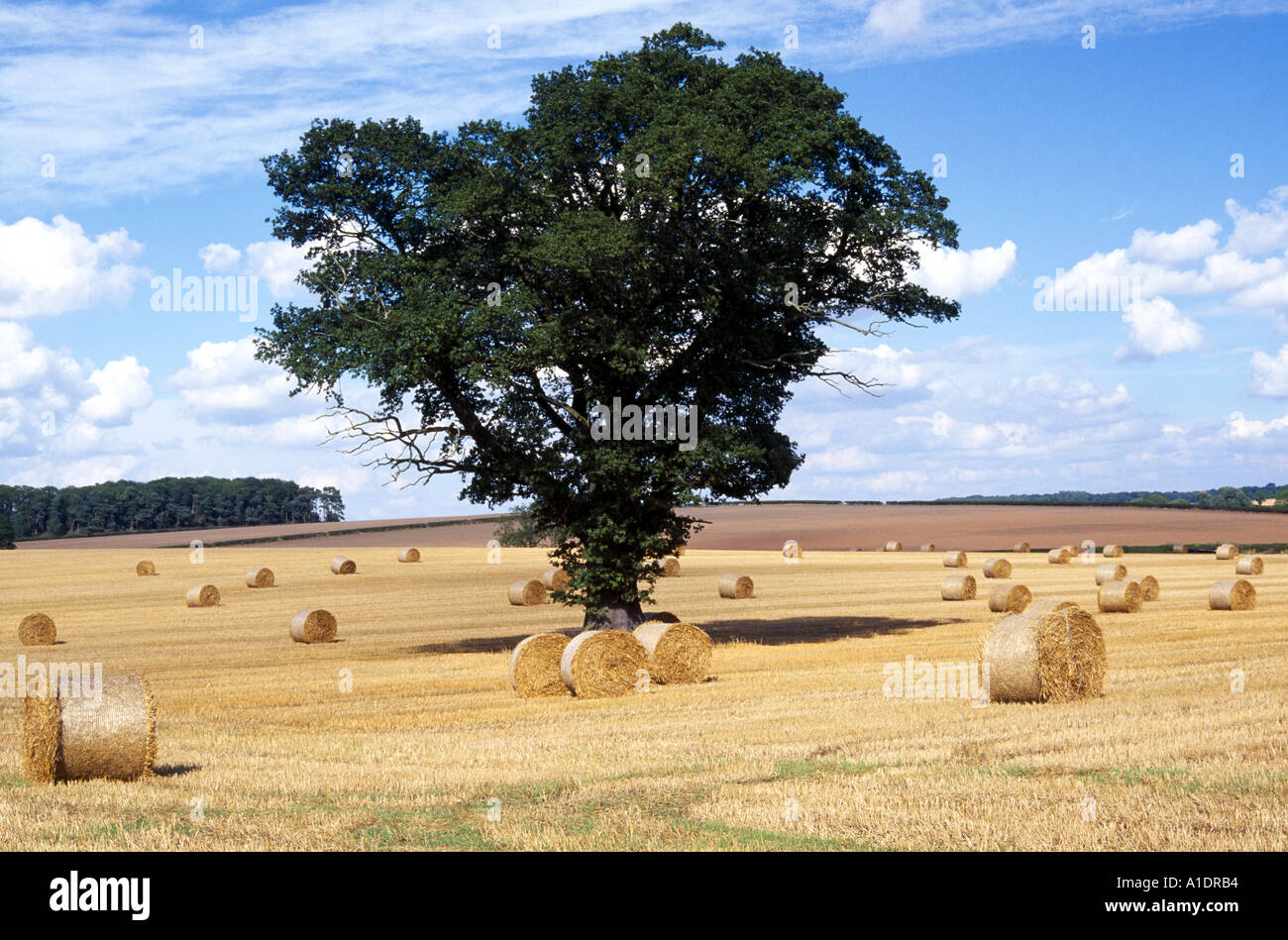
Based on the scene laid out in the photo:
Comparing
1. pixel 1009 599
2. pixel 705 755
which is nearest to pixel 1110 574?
pixel 1009 599

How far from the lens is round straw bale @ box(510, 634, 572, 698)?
21.6 metres

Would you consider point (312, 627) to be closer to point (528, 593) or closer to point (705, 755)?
point (528, 593)

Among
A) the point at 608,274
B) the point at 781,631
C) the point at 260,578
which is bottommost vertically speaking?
the point at 781,631

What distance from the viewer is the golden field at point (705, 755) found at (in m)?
10.3

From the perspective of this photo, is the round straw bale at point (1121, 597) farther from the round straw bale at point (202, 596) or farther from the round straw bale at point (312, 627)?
the round straw bale at point (202, 596)

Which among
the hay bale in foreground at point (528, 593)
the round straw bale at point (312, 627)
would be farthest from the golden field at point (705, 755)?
the hay bale in foreground at point (528, 593)

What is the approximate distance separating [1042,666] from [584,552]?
13585mm

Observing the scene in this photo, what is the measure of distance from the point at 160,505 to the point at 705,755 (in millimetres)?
119212

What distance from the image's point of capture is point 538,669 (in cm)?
2181

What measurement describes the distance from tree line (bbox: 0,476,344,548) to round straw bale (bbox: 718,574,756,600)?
76.8 metres

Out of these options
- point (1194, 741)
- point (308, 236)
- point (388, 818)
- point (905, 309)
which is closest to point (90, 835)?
point (388, 818)

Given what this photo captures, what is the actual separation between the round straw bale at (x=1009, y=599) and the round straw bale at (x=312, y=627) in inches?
786

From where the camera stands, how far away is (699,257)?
28.3 meters

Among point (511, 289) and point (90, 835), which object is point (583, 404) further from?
point (90, 835)
